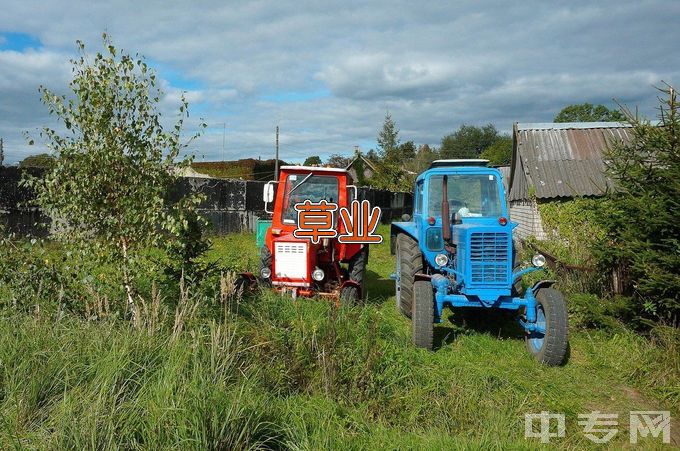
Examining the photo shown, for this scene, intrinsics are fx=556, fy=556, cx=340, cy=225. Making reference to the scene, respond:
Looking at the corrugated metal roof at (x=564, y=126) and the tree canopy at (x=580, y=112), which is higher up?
the tree canopy at (x=580, y=112)

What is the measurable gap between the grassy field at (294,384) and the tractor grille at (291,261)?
36.0 inches

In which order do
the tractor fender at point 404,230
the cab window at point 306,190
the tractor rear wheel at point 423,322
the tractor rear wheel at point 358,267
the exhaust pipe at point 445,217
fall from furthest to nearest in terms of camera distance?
the cab window at point 306,190 < the tractor rear wheel at point 358,267 < the tractor fender at point 404,230 < the exhaust pipe at point 445,217 < the tractor rear wheel at point 423,322

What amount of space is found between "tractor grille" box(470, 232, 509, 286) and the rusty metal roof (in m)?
8.30

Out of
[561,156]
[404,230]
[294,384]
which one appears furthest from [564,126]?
[294,384]

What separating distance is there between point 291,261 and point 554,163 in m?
10.0

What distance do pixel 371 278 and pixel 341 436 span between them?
6.72 meters

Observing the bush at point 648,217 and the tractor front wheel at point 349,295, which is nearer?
the bush at point 648,217

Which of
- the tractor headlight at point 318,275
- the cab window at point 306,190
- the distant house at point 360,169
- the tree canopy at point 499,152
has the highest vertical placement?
the tree canopy at point 499,152

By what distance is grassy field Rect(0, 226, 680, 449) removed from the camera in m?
3.00

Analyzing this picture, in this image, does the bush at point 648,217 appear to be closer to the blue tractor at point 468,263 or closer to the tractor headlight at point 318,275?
the blue tractor at point 468,263

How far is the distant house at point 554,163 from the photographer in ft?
44.4

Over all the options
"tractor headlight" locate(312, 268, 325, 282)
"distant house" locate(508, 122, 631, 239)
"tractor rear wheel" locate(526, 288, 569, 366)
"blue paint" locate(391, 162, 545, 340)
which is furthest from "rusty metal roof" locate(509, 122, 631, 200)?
"tractor rear wheel" locate(526, 288, 569, 366)

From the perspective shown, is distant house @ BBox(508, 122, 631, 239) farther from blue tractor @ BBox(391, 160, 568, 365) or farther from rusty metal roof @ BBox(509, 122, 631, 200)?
blue tractor @ BBox(391, 160, 568, 365)

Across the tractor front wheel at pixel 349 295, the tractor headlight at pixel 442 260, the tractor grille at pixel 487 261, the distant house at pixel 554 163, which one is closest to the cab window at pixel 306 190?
the tractor front wheel at pixel 349 295
